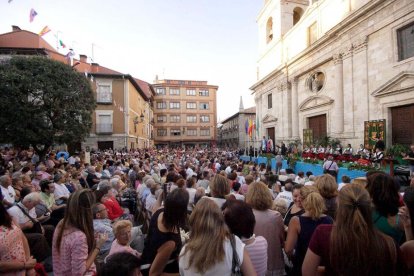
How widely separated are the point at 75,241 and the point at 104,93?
2808cm

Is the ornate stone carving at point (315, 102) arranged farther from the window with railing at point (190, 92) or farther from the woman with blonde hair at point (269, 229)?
the window with railing at point (190, 92)

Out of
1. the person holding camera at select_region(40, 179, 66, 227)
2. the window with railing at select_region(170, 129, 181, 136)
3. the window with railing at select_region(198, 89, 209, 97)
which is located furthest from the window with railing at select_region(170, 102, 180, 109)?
the person holding camera at select_region(40, 179, 66, 227)

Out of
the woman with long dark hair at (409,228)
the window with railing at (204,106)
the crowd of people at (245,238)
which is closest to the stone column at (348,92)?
the crowd of people at (245,238)

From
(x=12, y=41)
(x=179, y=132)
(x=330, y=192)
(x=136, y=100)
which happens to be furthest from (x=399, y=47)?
(x=179, y=132)

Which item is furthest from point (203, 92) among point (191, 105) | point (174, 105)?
point (174, 105)

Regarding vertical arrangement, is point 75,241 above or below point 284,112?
below

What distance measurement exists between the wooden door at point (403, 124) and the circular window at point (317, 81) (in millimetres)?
6323

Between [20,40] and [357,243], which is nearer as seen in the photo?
[357,243]

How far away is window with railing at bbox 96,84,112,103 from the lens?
27.7 meters

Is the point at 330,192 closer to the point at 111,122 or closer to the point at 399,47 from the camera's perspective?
the point at 399,47

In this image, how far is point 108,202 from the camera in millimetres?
4977

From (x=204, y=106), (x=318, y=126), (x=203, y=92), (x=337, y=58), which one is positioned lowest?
(x=318, y=126)

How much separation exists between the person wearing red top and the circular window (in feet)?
56.6

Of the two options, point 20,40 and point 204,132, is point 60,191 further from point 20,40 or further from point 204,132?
point 204,132
